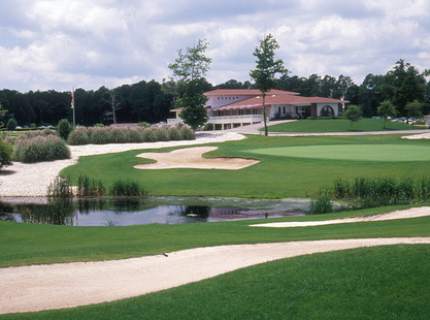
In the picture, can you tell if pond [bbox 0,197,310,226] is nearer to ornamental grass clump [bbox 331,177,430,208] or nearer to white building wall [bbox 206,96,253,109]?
ornamental grass clump [bbox 331,177,430,208]

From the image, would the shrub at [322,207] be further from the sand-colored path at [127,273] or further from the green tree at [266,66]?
the green tree at [266,66]

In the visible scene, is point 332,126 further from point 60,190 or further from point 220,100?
point 60,190

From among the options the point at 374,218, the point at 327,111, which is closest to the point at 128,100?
the point at 327,111

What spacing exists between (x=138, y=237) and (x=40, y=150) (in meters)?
24.8

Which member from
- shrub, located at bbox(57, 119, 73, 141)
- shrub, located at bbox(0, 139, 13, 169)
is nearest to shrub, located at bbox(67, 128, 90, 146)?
shrub, located at bbox(57, 119, 73, 141)

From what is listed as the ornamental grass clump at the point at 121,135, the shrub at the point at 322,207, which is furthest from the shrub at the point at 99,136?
the shrub at the point at 322,207

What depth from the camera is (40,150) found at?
34.5 meters

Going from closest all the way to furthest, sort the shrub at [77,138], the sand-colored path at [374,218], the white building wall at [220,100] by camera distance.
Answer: the sand-colored path at [374,218] < the shrub at [77,138] < the white building wall at [220,100]

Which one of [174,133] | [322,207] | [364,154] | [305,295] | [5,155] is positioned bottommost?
[322,207]

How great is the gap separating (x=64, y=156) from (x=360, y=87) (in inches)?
3991

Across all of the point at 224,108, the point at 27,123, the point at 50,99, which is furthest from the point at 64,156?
the point at 50,99

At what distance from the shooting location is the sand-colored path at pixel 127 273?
740 cm

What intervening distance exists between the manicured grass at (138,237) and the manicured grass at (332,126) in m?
54.4

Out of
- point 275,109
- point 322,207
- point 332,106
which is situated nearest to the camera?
point 322,207
